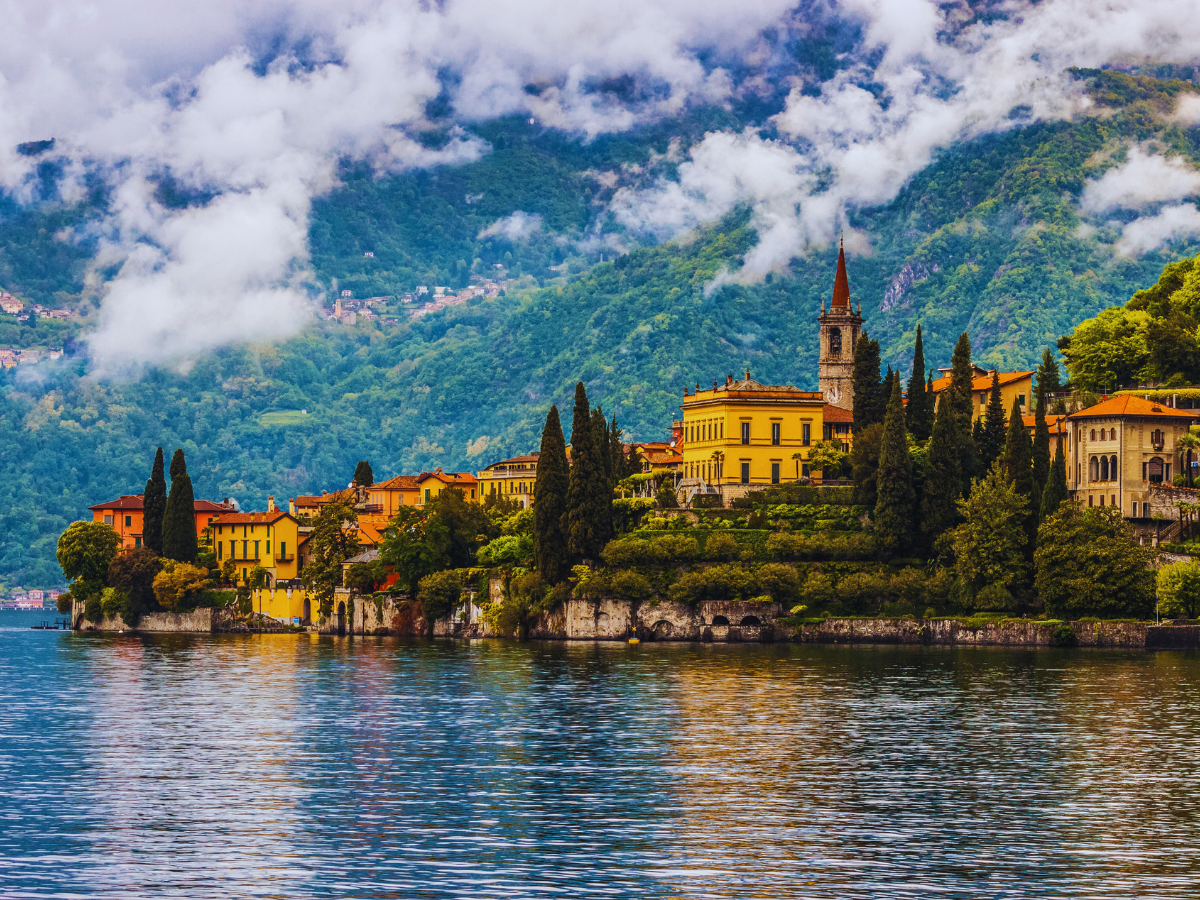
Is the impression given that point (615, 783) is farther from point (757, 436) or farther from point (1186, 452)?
point (757, 436)

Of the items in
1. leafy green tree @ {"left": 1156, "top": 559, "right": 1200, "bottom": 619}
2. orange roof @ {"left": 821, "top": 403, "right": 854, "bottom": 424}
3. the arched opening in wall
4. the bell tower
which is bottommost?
leafy green tree @ {"left": 1156, "top": 559, "right": 1200, "bottom": 619}

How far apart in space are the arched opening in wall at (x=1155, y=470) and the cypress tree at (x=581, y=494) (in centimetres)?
3308

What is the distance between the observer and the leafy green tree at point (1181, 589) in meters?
94.1

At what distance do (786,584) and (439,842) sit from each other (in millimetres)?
67326

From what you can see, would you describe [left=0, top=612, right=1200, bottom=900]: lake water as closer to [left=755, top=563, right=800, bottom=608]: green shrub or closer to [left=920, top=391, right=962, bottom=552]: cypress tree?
A: [left=755, top=563, right=800, bottom=608]: green shrub

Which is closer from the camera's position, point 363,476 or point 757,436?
point 757,436

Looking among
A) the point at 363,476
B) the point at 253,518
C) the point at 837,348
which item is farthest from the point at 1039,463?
the point at 363,476

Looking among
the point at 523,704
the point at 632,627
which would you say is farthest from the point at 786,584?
the point at 523,704

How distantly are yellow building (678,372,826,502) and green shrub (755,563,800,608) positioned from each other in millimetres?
13889

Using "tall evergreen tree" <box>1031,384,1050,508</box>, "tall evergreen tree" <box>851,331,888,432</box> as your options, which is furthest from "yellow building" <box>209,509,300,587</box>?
"tall evergreen tree" <box>1031,384,1050,508</box>

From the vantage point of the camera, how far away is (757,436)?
12075 centimetres

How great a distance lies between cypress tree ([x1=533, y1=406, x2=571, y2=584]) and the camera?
110m

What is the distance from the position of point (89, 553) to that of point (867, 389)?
2524 inches

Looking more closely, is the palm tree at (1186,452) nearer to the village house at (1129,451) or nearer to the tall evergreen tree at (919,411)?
the village house at (1129,451)
